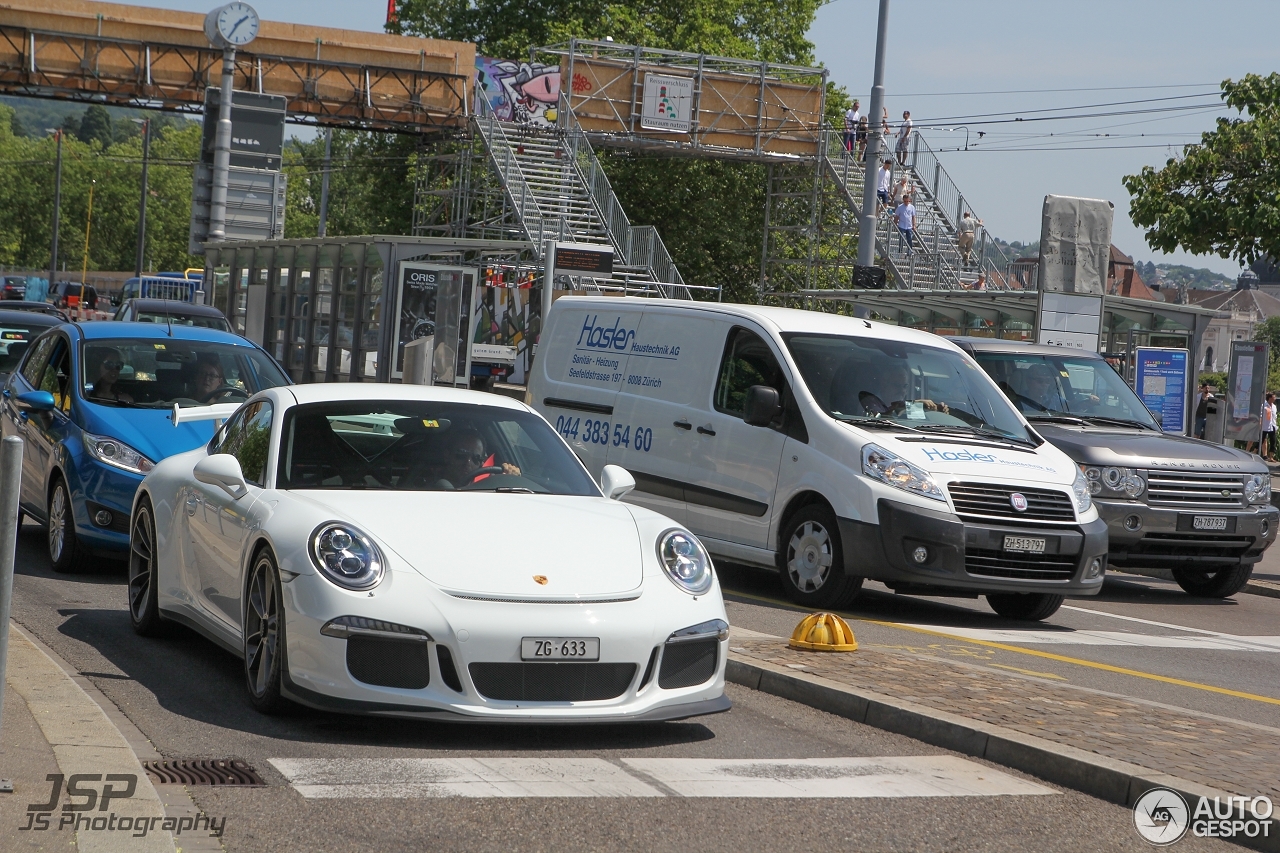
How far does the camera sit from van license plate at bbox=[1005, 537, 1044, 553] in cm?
1028

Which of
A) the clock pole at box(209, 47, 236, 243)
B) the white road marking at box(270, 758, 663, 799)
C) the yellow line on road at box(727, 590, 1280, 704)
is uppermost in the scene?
the clock pole at box(209, 47, 236, 243)

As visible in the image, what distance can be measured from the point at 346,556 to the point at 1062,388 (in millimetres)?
9669

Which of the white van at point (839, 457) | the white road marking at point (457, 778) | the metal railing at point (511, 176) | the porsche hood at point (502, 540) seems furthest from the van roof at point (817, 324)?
the metal railing at point (511, 176)

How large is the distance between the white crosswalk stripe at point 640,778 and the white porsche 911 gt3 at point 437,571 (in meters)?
0.23

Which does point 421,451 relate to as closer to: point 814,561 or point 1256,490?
point 814,561

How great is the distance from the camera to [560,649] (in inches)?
232

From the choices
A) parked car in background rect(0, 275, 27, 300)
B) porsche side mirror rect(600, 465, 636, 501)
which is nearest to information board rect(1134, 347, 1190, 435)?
porsche side mirror rect(600, 465, 636, 501)

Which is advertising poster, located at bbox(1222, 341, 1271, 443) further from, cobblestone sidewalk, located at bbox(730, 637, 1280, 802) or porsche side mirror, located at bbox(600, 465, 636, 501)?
porsche side mirror, located at bbox(600, 465, 636, 501)

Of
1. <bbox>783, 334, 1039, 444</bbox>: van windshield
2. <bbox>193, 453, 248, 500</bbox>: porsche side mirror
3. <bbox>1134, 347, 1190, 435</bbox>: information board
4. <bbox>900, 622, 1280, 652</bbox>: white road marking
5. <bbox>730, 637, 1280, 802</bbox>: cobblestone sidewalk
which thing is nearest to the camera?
<bbox>730, 637, 1280, 802</bbox>: cobblestone sidewalk

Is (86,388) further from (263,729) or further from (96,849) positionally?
(96,849)

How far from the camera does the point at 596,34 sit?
53062 mm

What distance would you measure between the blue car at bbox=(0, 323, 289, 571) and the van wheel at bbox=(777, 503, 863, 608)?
397 cm

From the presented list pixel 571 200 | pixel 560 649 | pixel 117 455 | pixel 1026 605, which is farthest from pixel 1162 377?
pixel 571 200

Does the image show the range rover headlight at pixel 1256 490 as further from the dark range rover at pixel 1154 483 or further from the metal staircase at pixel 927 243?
the metal staircase at pixel 927 243
